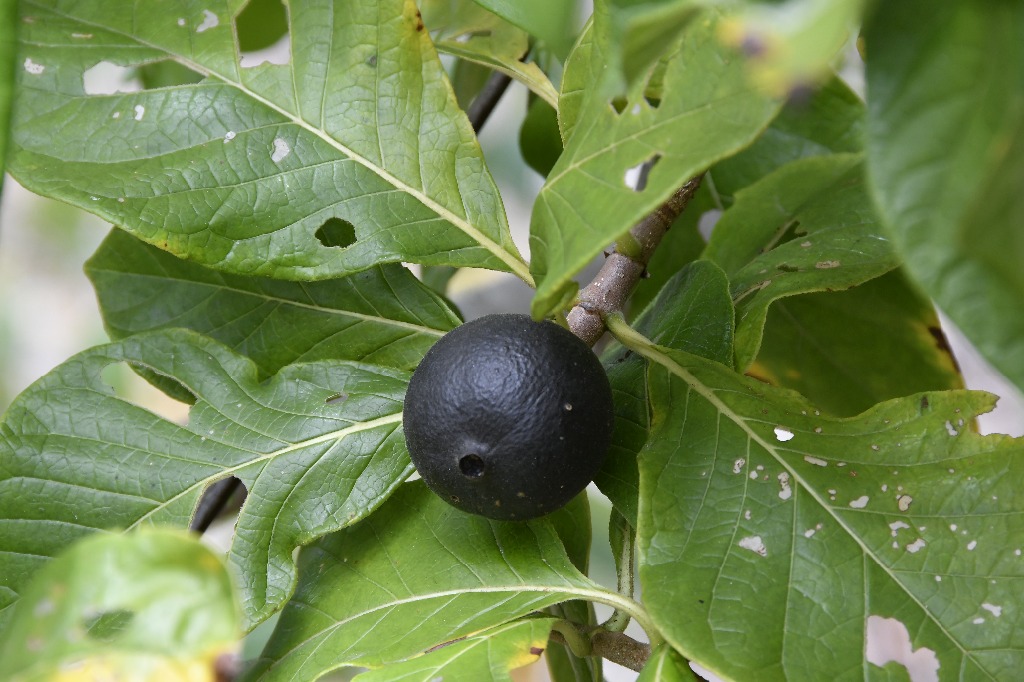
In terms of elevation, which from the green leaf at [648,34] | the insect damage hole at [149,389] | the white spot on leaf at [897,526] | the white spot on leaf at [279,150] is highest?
the green leaf at [648,34]

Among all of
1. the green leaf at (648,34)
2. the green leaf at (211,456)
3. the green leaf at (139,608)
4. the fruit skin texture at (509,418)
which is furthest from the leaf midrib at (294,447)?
the green leaf at (648,34)

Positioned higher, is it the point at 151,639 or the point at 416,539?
the point at 151,639

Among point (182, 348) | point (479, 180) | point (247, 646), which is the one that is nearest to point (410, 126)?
point (479, 180)

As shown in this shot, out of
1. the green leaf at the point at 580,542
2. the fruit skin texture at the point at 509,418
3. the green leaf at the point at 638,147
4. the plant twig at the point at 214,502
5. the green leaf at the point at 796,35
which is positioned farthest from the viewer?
the plant twig at the point at 214,502

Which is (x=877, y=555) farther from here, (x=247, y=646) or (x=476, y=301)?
(x=247, y=646)

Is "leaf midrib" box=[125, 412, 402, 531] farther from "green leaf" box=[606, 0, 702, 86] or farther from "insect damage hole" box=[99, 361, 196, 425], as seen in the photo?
"green leaf" box=[606, 0, 702, 86]

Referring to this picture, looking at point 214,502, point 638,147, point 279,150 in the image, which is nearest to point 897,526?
point 638,147

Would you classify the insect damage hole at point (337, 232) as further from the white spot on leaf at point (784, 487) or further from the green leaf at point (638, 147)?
the white spot on leaf at point (784, 487)
